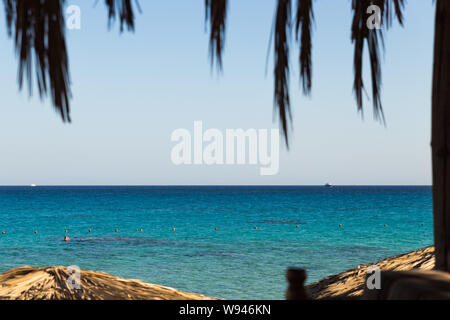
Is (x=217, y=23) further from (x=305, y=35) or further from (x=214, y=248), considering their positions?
(x=214, y=248)

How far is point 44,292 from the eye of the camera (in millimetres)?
4695

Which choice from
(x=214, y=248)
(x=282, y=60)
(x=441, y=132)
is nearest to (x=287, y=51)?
(x=282, y=60)

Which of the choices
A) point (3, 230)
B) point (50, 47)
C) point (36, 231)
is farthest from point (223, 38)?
point (3, 230)

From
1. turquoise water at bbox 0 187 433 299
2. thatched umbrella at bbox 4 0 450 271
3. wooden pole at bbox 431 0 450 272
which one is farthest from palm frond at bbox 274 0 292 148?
turquoise water at bbox 0 187 433 299

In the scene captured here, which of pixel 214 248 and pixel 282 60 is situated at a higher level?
pixel 282 60

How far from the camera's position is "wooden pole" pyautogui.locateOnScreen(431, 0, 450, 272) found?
2.94 meters

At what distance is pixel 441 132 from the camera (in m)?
2.95

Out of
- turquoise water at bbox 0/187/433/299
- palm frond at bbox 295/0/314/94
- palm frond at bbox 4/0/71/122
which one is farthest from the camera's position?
turquoise water at bbox 0/187/433/299

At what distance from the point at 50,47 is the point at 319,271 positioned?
18.0 meters

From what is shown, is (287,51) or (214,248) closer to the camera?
(287,51)

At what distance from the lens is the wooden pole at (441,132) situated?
2938 mm

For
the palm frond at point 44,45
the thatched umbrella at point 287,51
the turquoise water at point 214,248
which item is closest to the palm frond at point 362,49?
the thatched umbrella at point 287,51

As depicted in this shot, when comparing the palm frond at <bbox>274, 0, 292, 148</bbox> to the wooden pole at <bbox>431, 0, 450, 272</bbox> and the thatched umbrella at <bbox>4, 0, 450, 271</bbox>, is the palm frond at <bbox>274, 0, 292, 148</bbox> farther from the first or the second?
the wooden pole at <bbox>431, 0, 450, 272</bbox>

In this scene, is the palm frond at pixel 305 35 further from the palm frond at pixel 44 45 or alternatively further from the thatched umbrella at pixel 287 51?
the palm frond at pixel 44 45
